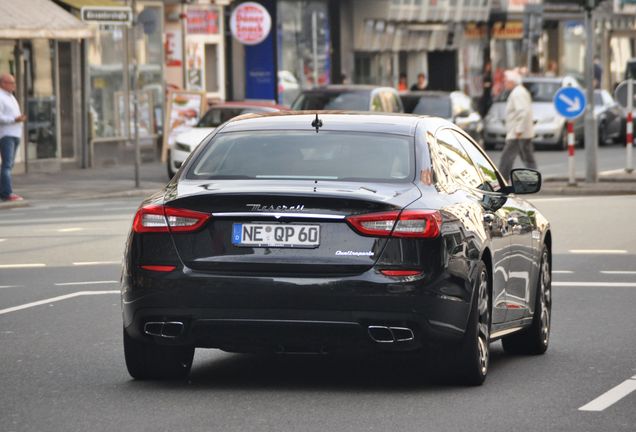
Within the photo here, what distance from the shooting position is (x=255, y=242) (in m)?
8.65

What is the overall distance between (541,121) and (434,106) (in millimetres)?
5194

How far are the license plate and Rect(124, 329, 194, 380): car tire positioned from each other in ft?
2.67

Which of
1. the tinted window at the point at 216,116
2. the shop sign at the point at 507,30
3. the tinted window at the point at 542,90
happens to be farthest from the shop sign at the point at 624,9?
the tinted window at the point at 216,116

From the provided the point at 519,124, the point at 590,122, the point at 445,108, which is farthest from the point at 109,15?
the point at 445,108

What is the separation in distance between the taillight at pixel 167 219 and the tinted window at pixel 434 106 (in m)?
30.0

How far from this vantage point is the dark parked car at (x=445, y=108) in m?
39.0

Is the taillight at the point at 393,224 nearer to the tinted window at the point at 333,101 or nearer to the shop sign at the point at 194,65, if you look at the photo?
the tinted window at the point at 333,101

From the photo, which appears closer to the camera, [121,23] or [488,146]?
[121,23]

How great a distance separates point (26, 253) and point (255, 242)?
1005 cm

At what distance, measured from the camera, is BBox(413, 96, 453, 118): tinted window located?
3884 cm

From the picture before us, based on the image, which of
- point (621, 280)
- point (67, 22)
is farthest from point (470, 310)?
point (67, 22)

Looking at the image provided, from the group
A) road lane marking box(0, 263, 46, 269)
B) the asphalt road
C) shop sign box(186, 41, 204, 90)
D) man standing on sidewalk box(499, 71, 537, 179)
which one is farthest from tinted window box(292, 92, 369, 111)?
the asphalt road

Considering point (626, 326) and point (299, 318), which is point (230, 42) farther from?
point (299, 318)

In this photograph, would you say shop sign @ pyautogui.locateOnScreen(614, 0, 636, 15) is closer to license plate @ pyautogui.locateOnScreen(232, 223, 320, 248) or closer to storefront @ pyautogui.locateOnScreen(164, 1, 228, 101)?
storefront @ pyautogui.locateOnScreen(164, 1, 228, 101)
